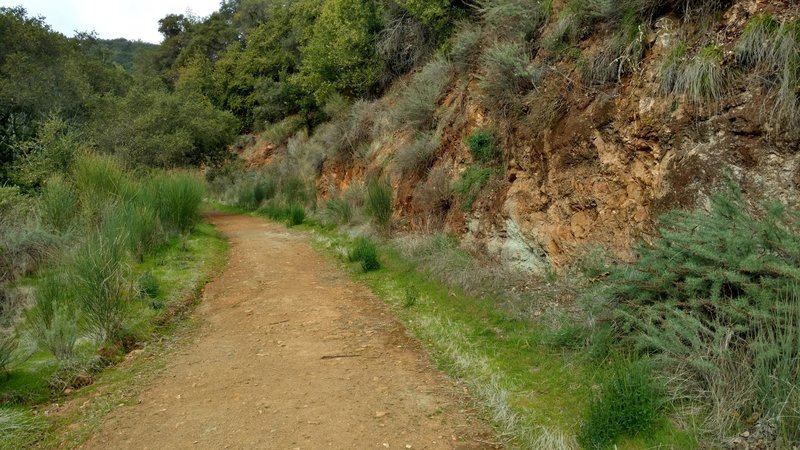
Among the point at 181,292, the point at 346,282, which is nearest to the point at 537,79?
the point at 346,282

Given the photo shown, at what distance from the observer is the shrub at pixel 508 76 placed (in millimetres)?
8344

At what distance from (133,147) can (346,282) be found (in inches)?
530

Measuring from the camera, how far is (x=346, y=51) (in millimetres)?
19266

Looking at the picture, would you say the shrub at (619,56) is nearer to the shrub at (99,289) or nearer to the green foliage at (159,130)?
the shrub at (99,289)

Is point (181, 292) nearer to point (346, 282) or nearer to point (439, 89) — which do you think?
point (346, 282)

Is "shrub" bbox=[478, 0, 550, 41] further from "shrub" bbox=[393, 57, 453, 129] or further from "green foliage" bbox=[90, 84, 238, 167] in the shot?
"green foliage" bbox=[90, 84, 238, 167]

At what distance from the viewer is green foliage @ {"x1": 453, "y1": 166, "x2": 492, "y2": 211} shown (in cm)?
915

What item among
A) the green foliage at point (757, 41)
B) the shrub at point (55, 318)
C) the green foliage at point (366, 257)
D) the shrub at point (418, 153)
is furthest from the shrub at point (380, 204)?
the green foliage at point (757, 41)

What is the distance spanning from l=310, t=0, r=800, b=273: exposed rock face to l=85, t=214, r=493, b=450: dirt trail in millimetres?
2272

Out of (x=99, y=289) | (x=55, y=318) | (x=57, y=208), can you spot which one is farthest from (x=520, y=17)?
(x=57, y=208)

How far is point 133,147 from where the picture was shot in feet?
63.2

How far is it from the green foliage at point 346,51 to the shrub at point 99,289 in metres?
13.9

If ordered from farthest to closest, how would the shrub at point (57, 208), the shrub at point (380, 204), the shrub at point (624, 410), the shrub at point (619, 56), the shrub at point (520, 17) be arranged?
1. the shrub at point (380, 204)
2. the shrub at point (57, 208)
3. the shrub at point (520, 17)
4. the shrub at point (619, 56)
5. the shrub at point (624, 410)

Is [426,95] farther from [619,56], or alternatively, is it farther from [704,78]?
[704,78]
